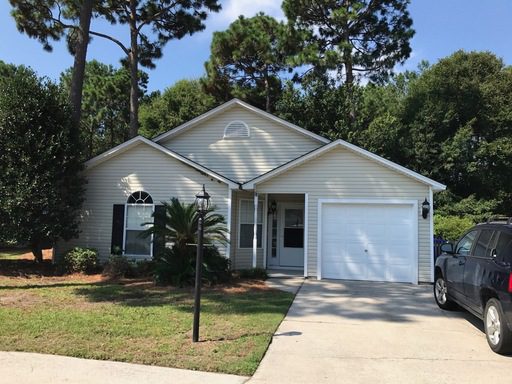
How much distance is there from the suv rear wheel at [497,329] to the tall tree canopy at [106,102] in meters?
30.2

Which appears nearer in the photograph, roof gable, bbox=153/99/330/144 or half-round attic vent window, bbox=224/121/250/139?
roof gable, bbox=153/99/330/144

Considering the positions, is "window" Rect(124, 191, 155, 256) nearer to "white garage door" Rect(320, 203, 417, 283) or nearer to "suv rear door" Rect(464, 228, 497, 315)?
"white garage door" Rect(320, 203, 417, 283)

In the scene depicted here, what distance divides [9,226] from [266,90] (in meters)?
18.6

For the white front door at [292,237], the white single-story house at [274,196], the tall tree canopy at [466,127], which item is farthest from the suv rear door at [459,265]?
the tall tree canopy at [466,127]

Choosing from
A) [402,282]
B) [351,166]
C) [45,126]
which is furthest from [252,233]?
[45,126]

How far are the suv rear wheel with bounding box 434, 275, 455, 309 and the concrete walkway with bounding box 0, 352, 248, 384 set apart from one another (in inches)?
214

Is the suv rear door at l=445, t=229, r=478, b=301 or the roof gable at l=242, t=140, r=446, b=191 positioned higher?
the roof gable at l=242, t=140, r=446, b=191

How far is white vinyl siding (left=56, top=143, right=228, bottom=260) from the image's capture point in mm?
14492

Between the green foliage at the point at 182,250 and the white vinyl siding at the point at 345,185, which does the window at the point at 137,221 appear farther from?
the white vinyl siding at the point at 345,185

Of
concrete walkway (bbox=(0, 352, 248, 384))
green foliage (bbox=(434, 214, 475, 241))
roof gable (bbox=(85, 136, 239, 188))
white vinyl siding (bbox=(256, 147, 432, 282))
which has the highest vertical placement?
roof gable (bbox=(85, 136, 239, 188))

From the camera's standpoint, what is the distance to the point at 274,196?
1573 cm

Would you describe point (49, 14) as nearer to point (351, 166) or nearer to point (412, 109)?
point (351, 166)

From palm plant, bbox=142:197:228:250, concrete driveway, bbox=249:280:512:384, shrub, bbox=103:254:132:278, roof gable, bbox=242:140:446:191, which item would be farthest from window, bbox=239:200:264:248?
concrete driveway, bbox=249:280:512:384

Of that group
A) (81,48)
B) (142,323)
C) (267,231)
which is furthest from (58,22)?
(142,323)
